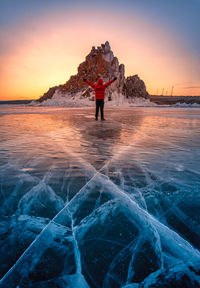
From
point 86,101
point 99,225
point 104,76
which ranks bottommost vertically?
point 99,225

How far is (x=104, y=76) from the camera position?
48.5 metres

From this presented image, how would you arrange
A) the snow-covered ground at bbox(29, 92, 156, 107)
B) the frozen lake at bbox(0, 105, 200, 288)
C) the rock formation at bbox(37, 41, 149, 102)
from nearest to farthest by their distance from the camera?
1. the frozen lake at bbox(0, 105, 200, 288)
2. the snow-covered ground at bbox(29, 92, 156, 107)
3. the rock formation at bbox(37, 41, 149, 102)

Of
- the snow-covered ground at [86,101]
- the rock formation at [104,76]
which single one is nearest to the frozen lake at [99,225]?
the snow-covered ground at [86,101]

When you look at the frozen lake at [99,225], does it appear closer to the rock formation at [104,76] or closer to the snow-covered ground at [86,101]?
the snow-covered ground at [86,101]

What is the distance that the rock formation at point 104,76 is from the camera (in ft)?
161

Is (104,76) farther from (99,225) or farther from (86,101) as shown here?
(99,225)

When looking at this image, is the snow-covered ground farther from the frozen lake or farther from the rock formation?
the frozen lake

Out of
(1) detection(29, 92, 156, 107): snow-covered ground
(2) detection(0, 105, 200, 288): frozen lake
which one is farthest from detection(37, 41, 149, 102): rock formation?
(2) detection(0, 105, 200, 288): frozen lake

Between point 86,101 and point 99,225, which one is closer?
point 99,225

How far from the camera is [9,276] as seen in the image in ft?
2.66

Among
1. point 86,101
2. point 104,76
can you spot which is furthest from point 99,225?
point 104,76

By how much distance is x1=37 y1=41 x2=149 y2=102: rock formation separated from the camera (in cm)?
4909

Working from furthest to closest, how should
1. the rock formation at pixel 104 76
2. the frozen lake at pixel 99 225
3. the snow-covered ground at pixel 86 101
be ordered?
1. the rock formation at pixel 104 76
2. the snow-covered ground at pixel 86 101
3. the frozen lake at pixel 99 225

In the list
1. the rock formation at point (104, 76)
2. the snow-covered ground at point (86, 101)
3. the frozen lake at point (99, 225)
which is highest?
the rock formation at point (104, 76)
